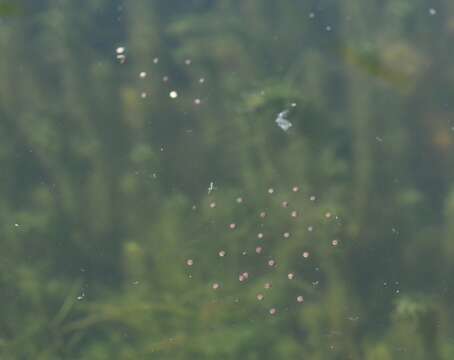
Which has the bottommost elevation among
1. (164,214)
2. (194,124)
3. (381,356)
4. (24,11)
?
(381,356)

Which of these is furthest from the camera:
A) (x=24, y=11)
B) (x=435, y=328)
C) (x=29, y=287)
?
(x=24, y=11)

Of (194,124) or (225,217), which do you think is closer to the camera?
(225,217)

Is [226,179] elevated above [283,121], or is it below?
below

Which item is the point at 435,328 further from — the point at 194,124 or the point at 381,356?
the point at 194,124

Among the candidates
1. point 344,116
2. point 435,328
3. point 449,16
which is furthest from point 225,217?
point 449,16

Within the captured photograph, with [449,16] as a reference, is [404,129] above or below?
below

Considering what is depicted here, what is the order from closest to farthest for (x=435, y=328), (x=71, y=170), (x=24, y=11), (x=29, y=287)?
(x=435, y=328) → (x=29, y=287) → (x=71, y=170) → (x=24, y=11)

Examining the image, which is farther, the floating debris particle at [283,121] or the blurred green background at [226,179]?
the floating debris particle at [283,121]

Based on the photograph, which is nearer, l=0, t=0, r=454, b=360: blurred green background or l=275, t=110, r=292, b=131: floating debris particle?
l=0, t=0, r=454, b=360: blurred green background
